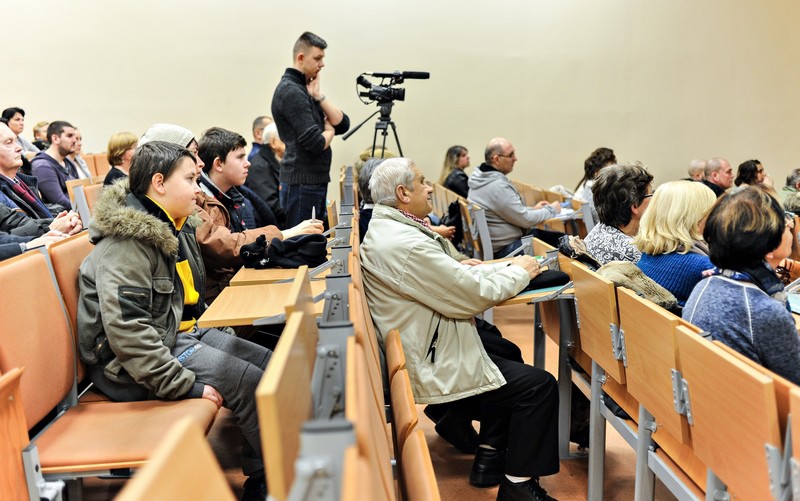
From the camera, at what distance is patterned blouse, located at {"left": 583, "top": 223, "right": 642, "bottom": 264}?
2434 mm

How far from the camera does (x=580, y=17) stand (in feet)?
23.4

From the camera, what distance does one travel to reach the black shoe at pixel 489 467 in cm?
228

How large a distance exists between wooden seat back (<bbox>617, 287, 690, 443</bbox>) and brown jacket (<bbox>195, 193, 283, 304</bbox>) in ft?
4.77

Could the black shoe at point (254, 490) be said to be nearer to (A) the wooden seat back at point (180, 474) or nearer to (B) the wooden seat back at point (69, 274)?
(B) the wooden seat back at point (69, 274)

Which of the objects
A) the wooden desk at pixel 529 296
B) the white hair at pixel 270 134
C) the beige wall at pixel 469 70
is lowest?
the wooden desk at pixel 529 296

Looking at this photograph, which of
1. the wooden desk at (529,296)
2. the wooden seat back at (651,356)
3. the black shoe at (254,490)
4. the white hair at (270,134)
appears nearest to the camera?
the wooden seat back at (651,356)

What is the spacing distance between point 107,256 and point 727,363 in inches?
60.0

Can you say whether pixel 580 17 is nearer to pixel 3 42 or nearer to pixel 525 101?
pixel 525 101

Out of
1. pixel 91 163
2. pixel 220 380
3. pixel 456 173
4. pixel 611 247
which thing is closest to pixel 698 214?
pixel 611 247

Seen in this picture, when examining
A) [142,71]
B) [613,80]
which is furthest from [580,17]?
[142,71]

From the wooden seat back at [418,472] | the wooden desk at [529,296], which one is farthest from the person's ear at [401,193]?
the wooden seat back at [418,472]

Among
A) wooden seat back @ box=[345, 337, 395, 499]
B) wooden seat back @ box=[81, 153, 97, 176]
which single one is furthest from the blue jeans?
wooden seat back @ box=[81, 153, 97, 176]

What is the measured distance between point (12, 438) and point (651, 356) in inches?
57.7

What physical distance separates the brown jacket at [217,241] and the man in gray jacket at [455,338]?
2.24ft
